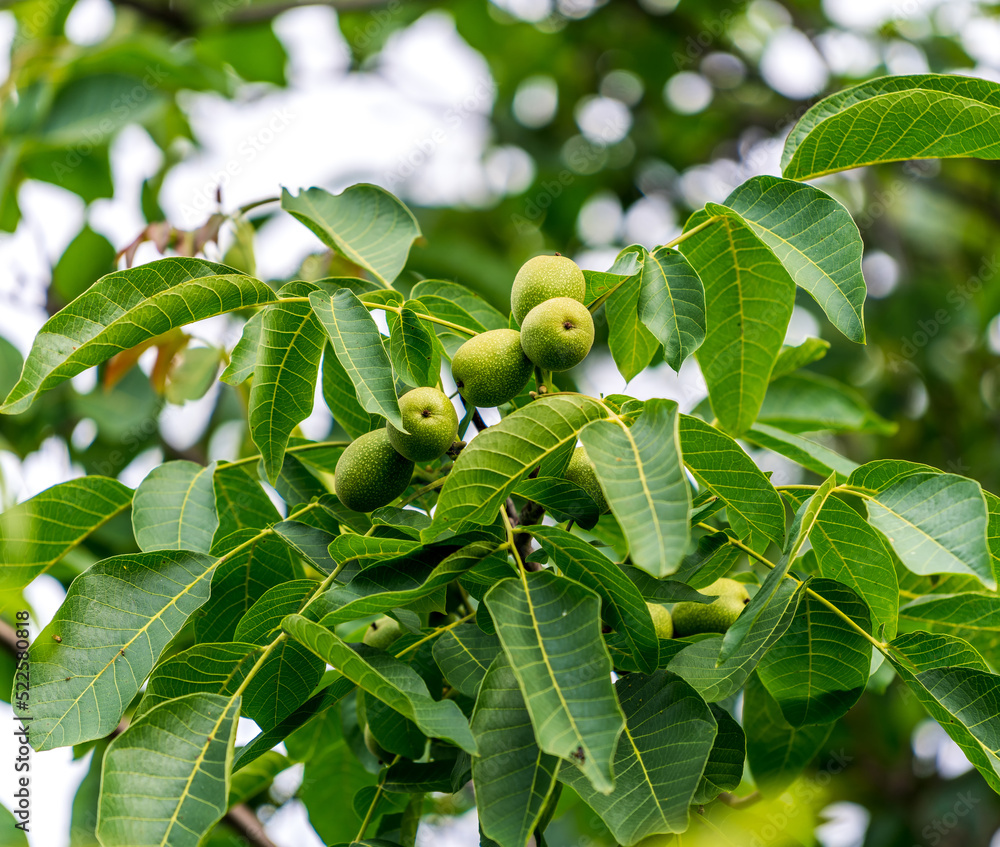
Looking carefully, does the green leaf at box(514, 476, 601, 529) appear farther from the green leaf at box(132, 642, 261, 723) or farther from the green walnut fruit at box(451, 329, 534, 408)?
the green leaf at box(132, 642, 261, 723)

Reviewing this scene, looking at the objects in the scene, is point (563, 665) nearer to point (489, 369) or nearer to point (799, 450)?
point (489, 369)

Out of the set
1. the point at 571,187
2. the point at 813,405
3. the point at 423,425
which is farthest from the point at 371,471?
the point at 571,187

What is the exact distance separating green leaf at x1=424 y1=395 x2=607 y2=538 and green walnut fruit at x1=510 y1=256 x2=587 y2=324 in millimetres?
239

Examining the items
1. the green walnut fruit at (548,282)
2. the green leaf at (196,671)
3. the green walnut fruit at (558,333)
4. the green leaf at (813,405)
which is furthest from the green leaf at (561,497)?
the green leaf at (813,405)

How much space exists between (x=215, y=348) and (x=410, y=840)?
1319 millimetres

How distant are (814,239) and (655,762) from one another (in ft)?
2.17

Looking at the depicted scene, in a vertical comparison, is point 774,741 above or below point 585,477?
below

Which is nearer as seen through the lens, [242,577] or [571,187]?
[242,577]

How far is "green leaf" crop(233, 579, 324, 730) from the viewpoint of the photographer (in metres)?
1.02

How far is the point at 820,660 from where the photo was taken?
1111 mm

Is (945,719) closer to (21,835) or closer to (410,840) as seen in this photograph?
(410,840)

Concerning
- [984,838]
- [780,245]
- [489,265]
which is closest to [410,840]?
[780,245]

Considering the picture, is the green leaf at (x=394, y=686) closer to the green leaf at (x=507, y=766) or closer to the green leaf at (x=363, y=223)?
the green leaf at (x=507, y=766)

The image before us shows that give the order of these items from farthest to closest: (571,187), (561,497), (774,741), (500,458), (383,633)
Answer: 1. (571,187)
2. (774,741)
3. (383,633)
4. (561,497)
5. (500,458)
